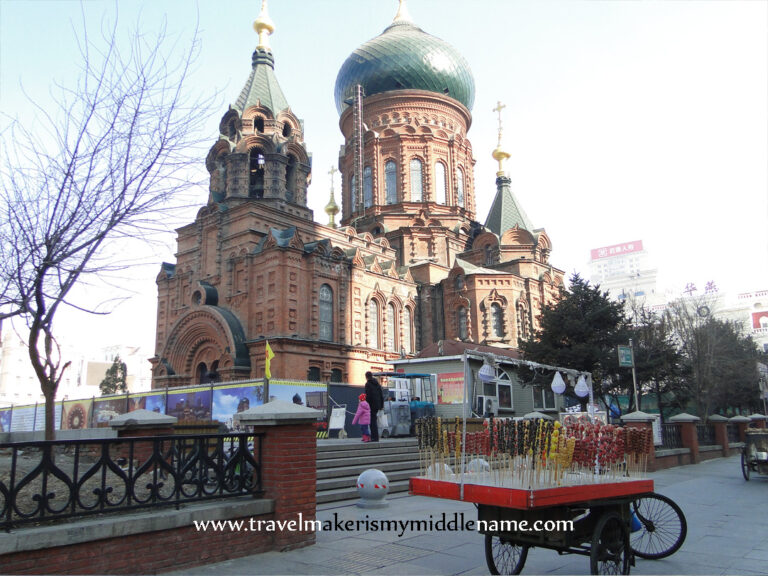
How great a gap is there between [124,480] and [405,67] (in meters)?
35.8

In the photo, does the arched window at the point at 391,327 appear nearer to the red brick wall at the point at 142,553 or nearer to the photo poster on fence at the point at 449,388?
the photo poster on fence at the point at 449,388

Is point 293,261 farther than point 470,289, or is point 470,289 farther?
point 470,289

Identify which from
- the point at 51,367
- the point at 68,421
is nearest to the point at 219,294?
the point at 68,421

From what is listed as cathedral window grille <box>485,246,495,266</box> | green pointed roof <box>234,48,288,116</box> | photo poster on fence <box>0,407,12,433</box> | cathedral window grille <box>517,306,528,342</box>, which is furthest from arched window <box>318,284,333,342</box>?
photo poster on fence <box>0,407,12,433</box>

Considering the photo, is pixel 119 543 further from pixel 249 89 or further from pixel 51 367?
pixel 249 89

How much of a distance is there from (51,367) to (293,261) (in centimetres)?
1678

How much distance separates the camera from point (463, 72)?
131 feet

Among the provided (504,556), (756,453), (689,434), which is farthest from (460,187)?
(504,556)

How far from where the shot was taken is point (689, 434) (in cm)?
1959

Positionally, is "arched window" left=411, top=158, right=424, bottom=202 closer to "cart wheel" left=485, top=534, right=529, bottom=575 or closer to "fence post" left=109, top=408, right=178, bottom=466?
"fence post" left=109, top=408, right=178, bottom=466

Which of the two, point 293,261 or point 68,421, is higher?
point 293,261

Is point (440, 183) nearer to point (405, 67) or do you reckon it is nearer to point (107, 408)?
point (405, 67)

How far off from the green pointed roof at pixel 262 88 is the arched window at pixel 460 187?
13230 millimetres

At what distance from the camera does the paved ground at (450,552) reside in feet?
21.1
